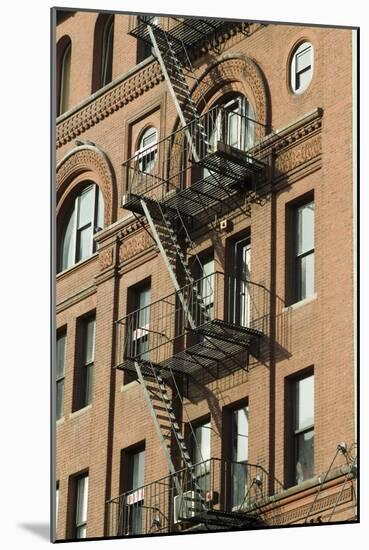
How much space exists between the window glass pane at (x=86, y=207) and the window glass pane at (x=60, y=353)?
1.97 metres

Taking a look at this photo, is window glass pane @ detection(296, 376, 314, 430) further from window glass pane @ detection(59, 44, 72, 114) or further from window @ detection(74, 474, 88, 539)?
window glass pane @ detection(59, 44, 72, 114)

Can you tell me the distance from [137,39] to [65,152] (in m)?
2.14

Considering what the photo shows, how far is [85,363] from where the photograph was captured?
3284cm

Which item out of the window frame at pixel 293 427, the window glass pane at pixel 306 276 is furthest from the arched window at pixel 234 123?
the window frame at pixel 293 427

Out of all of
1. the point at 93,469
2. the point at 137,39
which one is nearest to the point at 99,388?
the point at 93,469

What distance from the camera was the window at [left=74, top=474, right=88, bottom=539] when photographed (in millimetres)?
30809

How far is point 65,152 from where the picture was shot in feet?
109

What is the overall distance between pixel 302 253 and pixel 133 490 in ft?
14.5

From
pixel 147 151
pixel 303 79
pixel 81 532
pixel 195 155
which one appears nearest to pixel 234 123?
pixel 195 155

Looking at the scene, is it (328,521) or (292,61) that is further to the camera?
(292,61)

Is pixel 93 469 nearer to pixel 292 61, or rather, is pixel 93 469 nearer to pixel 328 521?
pixel 328 521

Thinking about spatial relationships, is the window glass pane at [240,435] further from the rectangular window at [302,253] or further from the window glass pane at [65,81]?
the window glass pane at [65,81]

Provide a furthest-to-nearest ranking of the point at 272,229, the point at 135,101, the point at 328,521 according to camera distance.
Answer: the point at 135,101
the point at 272,229
the point at 328,521

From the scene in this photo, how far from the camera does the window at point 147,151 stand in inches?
1302
